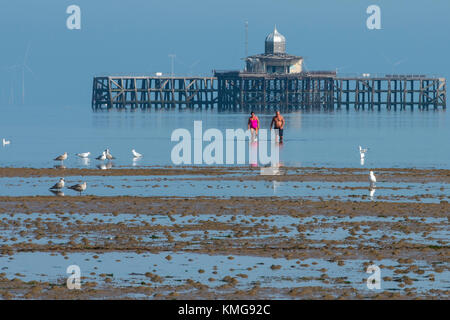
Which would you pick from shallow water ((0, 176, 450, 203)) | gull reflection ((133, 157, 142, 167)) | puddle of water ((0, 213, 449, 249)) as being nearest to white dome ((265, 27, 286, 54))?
gull reflection ((133, 157, 142, 167))

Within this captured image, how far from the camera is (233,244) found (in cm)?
1955

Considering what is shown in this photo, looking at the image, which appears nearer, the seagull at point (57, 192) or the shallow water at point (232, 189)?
the seagull at point (57, 192)

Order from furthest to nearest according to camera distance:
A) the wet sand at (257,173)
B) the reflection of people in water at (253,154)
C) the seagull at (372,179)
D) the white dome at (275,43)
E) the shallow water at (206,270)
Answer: the white dome at (275,43)
the reflection of people in water at (253,154)
the wet sand at (257,173)
the seagull at (372,179)
the shallow water at (206,270)

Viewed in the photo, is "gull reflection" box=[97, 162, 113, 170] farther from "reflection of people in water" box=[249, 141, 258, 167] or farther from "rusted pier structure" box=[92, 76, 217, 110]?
"rusted pier structure" box=[92, 76, 217, 110]

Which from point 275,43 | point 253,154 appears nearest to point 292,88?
point 275,43

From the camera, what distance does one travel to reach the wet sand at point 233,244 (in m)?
15.5

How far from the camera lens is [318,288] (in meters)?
15.5

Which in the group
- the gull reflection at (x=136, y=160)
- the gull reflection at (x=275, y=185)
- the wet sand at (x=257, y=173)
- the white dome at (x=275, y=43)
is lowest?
the gull reflection at (x=136, y=160)

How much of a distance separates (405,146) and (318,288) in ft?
151

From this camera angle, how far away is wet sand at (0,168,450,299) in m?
15.5

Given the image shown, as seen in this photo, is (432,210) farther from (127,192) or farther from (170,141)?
(170,141)

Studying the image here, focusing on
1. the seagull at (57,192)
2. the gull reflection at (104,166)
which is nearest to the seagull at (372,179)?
the seagull at (57,192)

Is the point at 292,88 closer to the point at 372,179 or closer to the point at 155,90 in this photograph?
the point at 155,90

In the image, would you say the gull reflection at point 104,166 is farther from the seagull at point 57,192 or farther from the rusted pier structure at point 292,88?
the rusted pier structure at point 292,88
